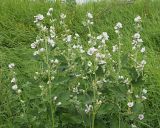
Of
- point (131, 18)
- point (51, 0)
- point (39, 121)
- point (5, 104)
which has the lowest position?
point (39, 121)

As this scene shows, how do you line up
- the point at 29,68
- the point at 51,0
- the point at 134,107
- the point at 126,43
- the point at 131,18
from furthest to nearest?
the point at 51,0
the point at 131,18
the point at 126,43
the point at 29,68
the point at 134,107

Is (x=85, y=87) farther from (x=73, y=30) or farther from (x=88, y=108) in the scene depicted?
(x=73, y=30)

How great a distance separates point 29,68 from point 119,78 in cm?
136

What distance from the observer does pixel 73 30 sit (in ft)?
18.1

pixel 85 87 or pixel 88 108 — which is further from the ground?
pixel 85 87

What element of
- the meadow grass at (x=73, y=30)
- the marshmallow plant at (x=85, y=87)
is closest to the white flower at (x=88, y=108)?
the marshmallow plant at (x=85, y=87)

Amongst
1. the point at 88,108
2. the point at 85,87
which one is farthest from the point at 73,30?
the point at 88,108

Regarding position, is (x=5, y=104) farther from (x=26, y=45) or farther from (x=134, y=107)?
(x=26, y=45)

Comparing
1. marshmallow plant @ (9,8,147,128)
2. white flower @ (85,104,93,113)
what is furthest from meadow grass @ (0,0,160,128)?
white flower @ (85,104,93,113)

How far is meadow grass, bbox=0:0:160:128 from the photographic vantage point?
12.1 ft

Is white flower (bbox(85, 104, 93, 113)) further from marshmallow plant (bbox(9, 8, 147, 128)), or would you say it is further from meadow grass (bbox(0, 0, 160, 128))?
meadow grass (bbox(0, 0, 160, 128))

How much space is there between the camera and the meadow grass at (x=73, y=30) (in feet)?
12.1

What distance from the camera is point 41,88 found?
2980 millimetres

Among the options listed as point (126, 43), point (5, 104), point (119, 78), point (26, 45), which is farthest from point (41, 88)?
point (26, 45)
